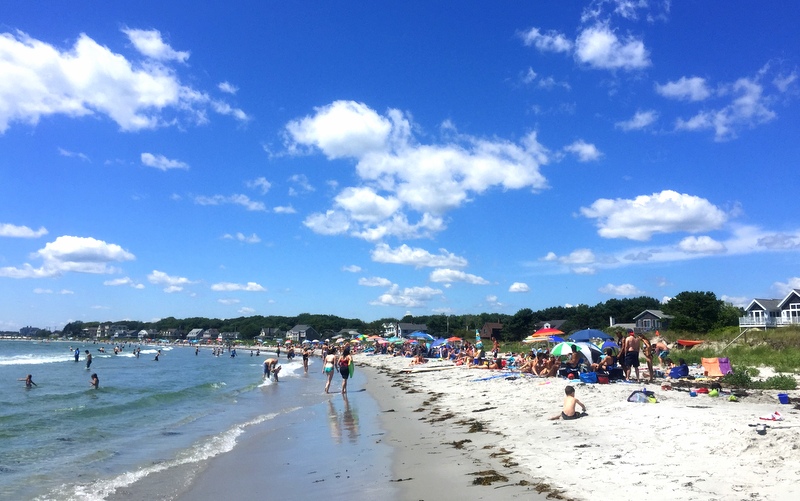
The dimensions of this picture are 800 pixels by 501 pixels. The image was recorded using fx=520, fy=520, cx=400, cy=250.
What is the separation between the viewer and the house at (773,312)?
152 ft

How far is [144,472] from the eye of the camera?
30.4ft

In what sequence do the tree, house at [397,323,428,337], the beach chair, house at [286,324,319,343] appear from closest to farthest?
the beach chair
the tree
house at [397,323,428,337]
house at [286,324,319,343]

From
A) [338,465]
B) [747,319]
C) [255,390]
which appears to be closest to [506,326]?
[747,319]

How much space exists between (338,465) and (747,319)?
51.1 meters

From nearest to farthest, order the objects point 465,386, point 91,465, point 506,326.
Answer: point 91,465, point 465,386, point 506,326

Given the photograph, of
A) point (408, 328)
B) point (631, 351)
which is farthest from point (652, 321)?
point (631, 351)

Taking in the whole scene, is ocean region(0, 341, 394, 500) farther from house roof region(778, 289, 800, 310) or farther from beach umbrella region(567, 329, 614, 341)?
house roof region(778, 289, 800, 310)

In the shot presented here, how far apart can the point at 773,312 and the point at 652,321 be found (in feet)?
58.0

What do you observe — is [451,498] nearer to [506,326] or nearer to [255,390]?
[255,390]

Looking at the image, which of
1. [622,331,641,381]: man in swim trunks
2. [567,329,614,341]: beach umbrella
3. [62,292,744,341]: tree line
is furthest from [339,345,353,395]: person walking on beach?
[62,292,744,341]: tree line

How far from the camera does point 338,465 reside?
8.78m

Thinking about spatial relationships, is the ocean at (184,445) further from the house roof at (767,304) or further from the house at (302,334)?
the house at (302,334)

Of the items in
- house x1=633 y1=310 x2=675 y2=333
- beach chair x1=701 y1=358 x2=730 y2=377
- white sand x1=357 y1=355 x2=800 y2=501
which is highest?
house x1=633 y1=310 x2=675 y2=333

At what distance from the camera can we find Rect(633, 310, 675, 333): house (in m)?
64.0
